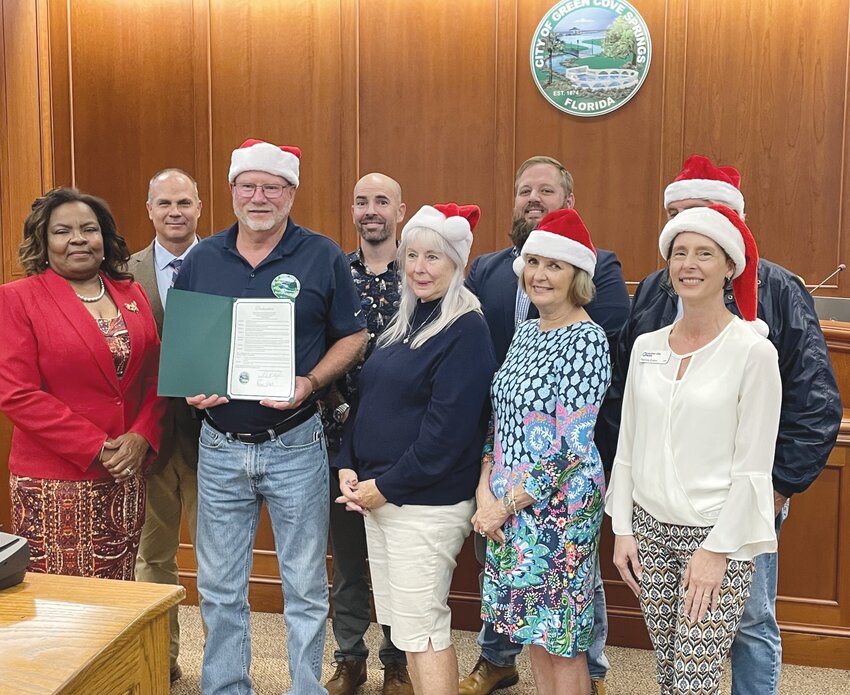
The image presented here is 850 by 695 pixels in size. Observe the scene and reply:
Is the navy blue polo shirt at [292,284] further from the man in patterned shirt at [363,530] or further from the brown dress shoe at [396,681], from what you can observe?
the brown dress shoe at [396,681]

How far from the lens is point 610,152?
514cm

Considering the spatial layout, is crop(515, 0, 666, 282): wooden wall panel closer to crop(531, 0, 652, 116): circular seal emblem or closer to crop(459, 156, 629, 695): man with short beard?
crop(531, 0, 652, 116): circular seal emblem

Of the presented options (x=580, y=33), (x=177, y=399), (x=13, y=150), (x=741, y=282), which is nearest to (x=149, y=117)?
(x=13, y=150)

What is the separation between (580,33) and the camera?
502 cm

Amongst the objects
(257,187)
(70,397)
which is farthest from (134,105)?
(70,397)

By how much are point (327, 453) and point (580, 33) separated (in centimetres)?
352

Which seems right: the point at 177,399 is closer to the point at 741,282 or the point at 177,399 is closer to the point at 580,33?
the point at 741,282

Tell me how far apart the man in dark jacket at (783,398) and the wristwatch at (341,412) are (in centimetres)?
83

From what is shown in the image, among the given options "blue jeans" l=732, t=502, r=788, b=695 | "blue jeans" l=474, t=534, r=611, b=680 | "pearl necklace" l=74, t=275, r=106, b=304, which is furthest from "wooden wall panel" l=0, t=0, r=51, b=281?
"blue jeans" l=732, t=502, r=788, b=695

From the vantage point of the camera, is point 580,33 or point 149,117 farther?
point 149,117

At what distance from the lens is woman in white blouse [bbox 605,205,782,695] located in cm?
178

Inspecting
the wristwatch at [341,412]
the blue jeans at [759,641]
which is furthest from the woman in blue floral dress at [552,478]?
the wristwatch at [341,412]

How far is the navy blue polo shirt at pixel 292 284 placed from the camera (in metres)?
2.33

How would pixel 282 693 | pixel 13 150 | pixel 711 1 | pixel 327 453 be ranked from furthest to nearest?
pixel 711 1, pixel 13 150, pixel 282 693, pixel 327 453
